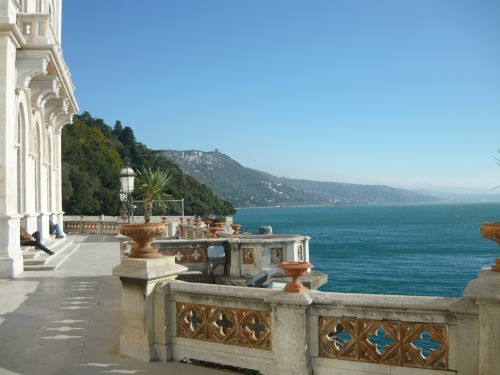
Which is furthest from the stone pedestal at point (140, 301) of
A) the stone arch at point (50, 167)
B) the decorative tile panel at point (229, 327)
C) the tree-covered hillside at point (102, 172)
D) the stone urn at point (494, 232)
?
the tree-covered hillside at point (102, 172)

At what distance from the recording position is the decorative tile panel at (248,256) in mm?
14781

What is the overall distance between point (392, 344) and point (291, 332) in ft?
3.36

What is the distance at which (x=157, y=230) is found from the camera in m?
6.50

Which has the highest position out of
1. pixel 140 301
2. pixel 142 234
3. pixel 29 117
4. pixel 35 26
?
pixel 35 26

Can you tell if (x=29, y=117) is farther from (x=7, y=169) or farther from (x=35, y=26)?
(x=7, y=169)

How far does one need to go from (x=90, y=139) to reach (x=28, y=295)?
68569 millimetres

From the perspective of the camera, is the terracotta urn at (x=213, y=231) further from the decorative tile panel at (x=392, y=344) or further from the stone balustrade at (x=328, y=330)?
the decorative tile panel at (x=392, y=344)

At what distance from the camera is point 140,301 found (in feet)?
21.0

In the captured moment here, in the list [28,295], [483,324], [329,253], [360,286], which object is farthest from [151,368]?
[329,253]

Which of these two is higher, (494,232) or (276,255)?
(494,232)

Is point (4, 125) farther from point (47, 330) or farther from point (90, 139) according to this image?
point (90, 139)

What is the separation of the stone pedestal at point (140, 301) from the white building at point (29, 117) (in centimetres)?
809

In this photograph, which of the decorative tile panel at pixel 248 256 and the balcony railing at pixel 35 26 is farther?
the balcony railing at pixel 35 26

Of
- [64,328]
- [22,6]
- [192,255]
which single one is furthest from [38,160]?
[64,328]
